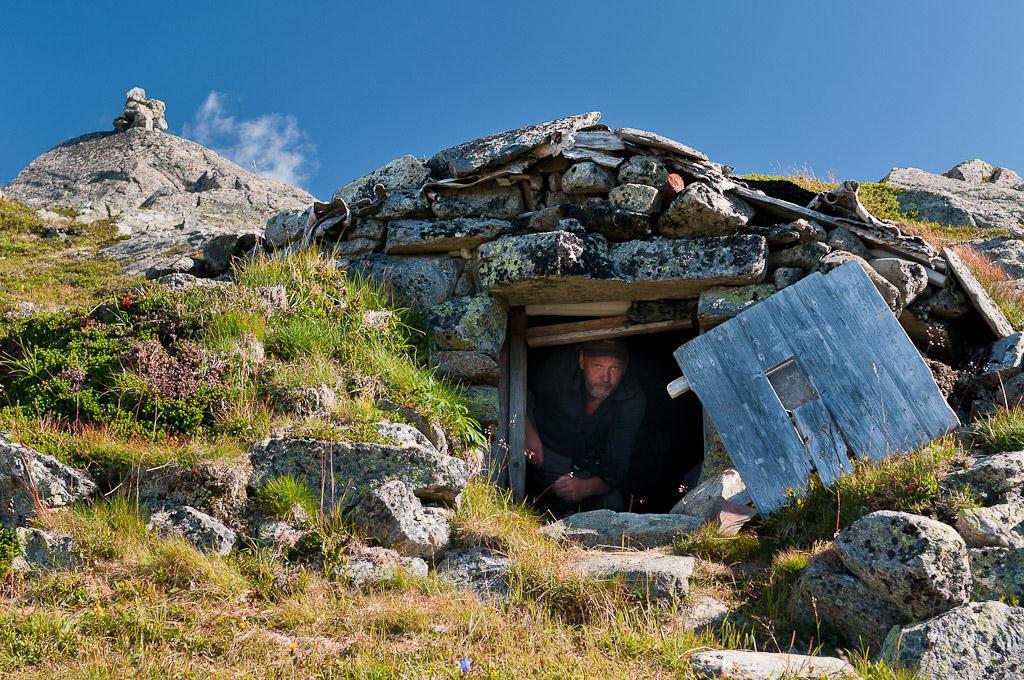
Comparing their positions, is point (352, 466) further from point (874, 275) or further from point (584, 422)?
point (874, 275)

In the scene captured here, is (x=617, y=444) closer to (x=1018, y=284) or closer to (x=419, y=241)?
(x=419, y=241)

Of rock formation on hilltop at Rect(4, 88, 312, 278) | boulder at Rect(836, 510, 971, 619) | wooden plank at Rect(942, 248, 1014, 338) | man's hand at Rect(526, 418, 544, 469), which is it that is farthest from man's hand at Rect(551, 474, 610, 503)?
rock formation on hilltop at Rect(4, 88, 312, 278)

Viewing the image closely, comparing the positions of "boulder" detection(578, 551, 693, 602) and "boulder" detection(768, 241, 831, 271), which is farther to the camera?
"boulder" detection(768, 241, 831, 271)

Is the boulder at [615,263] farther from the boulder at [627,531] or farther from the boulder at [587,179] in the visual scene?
the boulder at [627,531]

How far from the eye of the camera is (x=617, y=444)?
845 centimetres

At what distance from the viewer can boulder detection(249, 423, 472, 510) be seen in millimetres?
4965

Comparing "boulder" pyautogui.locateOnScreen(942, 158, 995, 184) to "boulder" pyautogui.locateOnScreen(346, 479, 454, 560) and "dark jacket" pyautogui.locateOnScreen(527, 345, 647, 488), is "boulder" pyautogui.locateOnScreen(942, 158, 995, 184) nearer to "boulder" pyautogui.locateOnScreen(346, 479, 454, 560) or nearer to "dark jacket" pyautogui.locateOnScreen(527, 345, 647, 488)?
"dark jacket" pyautogui.locateOnScreen(527, 345, 647, 488)

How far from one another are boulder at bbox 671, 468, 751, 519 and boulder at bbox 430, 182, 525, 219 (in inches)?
123

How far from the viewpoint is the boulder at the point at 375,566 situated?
4.50 metres

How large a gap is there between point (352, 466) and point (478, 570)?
1.07 m

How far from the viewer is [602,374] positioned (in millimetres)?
8805

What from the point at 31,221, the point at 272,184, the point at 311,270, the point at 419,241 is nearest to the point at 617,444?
the point at 419,241

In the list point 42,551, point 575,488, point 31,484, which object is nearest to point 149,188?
point 575,488

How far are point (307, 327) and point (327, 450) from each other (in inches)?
60.3
